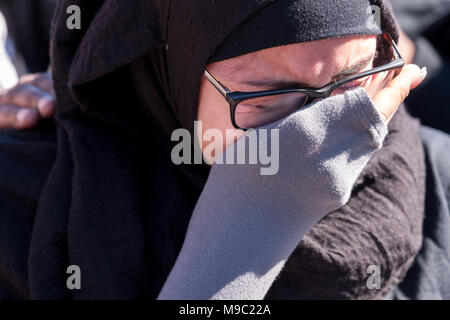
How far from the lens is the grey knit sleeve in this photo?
100 cm

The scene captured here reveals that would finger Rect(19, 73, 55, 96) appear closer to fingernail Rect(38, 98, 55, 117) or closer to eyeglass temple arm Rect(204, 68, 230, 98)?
fingernail Rect(38, 98, 55, 117)

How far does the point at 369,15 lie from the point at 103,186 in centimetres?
79

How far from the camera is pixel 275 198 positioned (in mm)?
1041

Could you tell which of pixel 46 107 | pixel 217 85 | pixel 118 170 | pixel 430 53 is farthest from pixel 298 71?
pixel 430 53

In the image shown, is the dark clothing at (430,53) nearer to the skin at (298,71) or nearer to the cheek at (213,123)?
the skin at (298,71)

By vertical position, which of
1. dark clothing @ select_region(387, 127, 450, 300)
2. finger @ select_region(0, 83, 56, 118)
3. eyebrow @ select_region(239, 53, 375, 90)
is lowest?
dark clothing @ select_region(387, 127, 450, 300)

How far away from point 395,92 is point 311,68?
190 millimetres

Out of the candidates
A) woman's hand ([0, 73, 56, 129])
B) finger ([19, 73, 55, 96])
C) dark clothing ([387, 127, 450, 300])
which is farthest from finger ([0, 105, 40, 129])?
dark clothing ([387, 127, 450, 300])

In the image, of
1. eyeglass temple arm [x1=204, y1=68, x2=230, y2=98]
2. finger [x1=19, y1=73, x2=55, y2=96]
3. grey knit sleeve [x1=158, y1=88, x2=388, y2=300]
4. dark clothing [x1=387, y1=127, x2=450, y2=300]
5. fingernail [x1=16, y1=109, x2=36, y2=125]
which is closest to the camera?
grey knit sleeve [x1=158, y1=88, x2=388, y2=300]

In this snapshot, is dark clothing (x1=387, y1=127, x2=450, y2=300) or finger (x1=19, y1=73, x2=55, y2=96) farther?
finger (x1=19, y1=73, x2=55, y2=96)

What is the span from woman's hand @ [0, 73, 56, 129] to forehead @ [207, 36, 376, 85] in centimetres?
71

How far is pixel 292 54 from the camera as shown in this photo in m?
1.06

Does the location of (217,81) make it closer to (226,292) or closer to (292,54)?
(292,54)
